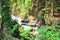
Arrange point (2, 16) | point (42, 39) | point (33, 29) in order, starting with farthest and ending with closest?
point (33, 29) → point (42, 39) → point (2, 16)

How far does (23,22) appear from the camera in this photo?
416 inches

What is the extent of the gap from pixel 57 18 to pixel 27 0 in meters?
1.63

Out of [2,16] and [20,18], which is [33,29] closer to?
[20,18]

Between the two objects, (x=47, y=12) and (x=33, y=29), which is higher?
(x=47, y=12)

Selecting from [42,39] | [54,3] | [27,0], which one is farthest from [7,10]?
[54,3]

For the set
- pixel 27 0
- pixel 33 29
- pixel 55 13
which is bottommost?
pixel 33 29

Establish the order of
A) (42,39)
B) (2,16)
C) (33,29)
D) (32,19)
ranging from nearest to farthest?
(2,16), (42,39), (33,29), (32,19)

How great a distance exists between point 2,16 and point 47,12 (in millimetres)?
3593

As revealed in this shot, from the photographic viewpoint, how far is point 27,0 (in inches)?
338

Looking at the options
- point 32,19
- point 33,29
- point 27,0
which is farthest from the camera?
point 32,19

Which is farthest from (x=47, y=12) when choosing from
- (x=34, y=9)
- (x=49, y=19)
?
(x=34, y=9)

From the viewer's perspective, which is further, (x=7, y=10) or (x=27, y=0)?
(x=27, y=0)

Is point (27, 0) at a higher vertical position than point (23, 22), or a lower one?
higher

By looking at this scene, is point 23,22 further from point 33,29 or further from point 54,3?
point 54,3
